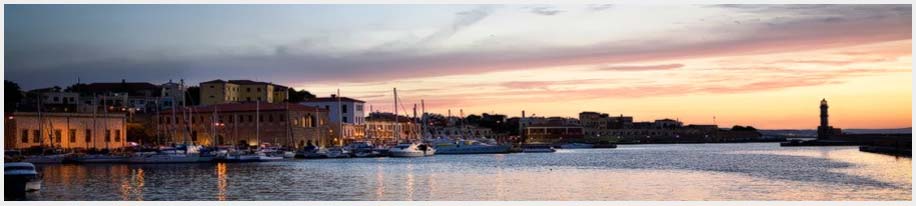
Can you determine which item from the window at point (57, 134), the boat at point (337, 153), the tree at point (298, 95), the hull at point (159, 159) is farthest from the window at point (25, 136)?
the tree at point (298, 95)

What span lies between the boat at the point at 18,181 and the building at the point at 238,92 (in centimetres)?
4901

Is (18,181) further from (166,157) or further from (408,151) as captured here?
(408,151)

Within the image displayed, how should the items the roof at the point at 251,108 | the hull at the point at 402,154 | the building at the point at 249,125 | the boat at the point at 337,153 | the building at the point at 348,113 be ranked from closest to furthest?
the boat at the point at 337,153 → the hull at the point at 402,154 → the building at the point at 249,125 → the roof at the point at 251,108 → the building at the point at 348,113

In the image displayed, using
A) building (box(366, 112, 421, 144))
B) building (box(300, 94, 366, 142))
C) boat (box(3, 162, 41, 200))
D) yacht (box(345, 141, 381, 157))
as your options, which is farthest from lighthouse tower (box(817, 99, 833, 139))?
boat (box(3, 162, 41, 200))

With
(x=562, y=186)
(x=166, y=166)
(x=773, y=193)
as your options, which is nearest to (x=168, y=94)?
(x=166, y=166)

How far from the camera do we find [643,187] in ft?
88.7

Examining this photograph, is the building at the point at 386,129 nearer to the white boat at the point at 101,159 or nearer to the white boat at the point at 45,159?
the white boat at the point at 101,159

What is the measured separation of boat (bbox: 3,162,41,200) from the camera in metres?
20.8

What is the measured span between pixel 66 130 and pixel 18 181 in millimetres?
28270

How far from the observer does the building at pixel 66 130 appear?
45.7 meters

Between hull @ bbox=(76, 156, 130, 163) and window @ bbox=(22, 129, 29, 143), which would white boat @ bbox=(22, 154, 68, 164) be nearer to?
hull @ bbox=(76, 156, 130, 163)

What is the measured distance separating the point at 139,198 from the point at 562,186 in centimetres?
1080

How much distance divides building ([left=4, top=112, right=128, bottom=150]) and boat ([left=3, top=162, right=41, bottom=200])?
2352cm

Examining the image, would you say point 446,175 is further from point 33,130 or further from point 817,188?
point 33,130
